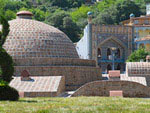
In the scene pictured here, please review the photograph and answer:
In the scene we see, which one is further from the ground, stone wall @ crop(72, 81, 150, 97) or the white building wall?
stone wall @ crop(72, 81, 150, 97)

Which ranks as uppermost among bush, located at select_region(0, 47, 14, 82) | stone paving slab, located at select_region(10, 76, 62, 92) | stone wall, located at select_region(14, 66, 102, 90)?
bush, located at select_region(0, 47, 14, 82)

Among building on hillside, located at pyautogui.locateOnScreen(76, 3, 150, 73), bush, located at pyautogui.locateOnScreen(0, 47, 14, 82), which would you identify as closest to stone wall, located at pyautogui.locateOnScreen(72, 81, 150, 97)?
bush, located at pyautogui.locateOnScreen(0, 47, 14, 82)

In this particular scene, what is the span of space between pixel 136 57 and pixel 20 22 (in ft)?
80.2

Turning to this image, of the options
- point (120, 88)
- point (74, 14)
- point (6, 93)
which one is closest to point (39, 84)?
point (120, 88)

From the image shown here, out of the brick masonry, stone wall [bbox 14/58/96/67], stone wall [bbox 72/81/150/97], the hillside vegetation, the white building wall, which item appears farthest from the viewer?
the hillside vegetation

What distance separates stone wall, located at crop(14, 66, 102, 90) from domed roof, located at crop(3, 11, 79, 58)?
9.84 ft

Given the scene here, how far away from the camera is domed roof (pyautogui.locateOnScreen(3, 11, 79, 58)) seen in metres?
33.0

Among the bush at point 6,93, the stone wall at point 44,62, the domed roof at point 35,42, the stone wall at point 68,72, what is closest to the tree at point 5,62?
the bush at point 6,93

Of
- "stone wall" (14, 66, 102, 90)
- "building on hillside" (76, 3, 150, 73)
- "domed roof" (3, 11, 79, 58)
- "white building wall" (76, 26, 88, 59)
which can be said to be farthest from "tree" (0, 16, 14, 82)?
"white building wall" (76, 26, 88, 59)

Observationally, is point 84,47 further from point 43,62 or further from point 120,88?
point 120,88

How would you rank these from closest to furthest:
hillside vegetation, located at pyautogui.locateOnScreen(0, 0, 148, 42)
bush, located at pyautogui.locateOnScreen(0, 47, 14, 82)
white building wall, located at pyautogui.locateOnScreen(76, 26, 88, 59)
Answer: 1. bush, located at pyautogui.locateOnScreen(0, 47, 14, 82)
2. white building wall, located at pyautogui.locateOnScreen(76, 26, 88, 59)
3. hillside vegetation, located at pyautogui.locateOnScreen(0, 0, 148, 42)

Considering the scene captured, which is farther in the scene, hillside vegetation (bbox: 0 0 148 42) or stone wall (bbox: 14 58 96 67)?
hillside vegetation (bbox: 0 0 148 42)

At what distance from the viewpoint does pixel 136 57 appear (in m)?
56.3

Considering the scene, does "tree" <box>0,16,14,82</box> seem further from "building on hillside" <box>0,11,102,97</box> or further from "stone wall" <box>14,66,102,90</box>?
"stone wall" <box>14,66,102,90</box>
